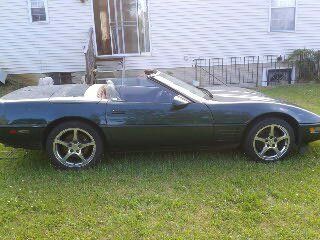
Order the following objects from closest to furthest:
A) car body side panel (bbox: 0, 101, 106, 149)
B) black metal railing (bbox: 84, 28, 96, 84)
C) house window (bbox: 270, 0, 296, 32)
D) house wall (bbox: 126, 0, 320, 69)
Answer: car body side panel (bbox: 0, 101, 106, 149) → black metal railing (bbox: 84, 28, 96, 84) → house wall (bbox: 126, 0, 320, 69) → house window (bbox: 270, 0, 296, 32)

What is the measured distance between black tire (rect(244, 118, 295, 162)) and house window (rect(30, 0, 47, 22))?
8.77 metres

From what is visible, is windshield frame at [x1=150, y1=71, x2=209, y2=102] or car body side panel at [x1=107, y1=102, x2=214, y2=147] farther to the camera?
windshield frame at [x1=150, y1=71, x2=209, y2=102]

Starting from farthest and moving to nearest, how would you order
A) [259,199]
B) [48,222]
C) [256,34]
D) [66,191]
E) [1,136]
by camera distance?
1. [256,34]
2. [1,136]
3. [66,191]
4. [259,199]
5. [48,222]

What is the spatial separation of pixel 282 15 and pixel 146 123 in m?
9.16

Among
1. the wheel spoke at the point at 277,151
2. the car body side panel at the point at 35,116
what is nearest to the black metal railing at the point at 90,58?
the car body side panel at the point at 35,116

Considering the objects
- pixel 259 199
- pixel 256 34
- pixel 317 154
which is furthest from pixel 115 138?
pixel 256 34

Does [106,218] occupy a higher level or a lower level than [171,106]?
lower

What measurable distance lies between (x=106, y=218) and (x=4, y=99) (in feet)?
7.34

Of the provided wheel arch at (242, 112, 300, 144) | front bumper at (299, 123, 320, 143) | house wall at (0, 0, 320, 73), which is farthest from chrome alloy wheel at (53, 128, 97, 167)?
house wall at (0, 0, 320, 73)

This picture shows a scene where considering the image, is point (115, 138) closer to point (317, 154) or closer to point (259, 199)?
point (259, 199)

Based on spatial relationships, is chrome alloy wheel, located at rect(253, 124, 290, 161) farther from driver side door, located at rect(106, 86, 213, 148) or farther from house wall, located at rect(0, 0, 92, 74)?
house wall, located at rect(0, 0, 92, 74)

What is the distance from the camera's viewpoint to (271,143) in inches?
185

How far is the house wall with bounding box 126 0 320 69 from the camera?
11391mm

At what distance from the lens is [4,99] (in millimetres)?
4668
